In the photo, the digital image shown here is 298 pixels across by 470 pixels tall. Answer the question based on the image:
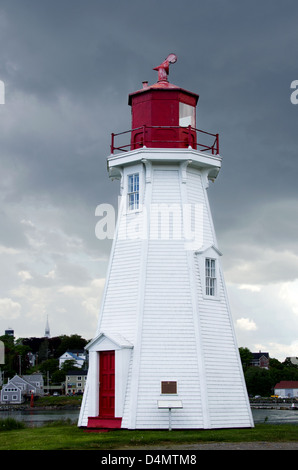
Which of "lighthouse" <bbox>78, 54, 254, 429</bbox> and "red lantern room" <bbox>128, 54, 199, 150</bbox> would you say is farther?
"red lantern room" <bbox>128, 54, 199, 150</bbox>

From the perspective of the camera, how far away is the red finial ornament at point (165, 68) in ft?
80.1

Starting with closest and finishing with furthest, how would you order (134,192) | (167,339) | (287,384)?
1. (167,339)
2. (134,192)
3. (287,384)

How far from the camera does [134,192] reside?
23.2 m

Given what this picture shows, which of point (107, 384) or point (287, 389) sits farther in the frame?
point (287, 389)

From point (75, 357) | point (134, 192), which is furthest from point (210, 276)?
point (75, 357)

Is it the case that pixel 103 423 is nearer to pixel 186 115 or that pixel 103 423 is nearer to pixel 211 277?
pixel 211 277

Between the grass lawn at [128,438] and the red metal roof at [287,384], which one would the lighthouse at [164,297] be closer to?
the grass lawn at [128,438]

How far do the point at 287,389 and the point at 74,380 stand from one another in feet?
121

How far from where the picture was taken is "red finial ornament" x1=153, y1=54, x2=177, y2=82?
24.4 m

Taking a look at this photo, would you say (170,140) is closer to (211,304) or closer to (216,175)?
(216,175)

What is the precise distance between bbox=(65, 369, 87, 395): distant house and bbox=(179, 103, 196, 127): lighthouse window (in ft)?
307

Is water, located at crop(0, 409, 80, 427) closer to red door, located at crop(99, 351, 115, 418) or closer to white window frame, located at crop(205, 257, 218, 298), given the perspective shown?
red door, located at crop(99, 351, 115, 418)

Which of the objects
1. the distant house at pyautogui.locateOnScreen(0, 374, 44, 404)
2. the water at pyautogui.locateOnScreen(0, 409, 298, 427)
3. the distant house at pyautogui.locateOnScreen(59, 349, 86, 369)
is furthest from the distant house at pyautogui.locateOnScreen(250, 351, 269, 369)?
the water at pyautogui.locateOnScreen(0, 409, 298, 427)

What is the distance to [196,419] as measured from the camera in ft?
65.8
